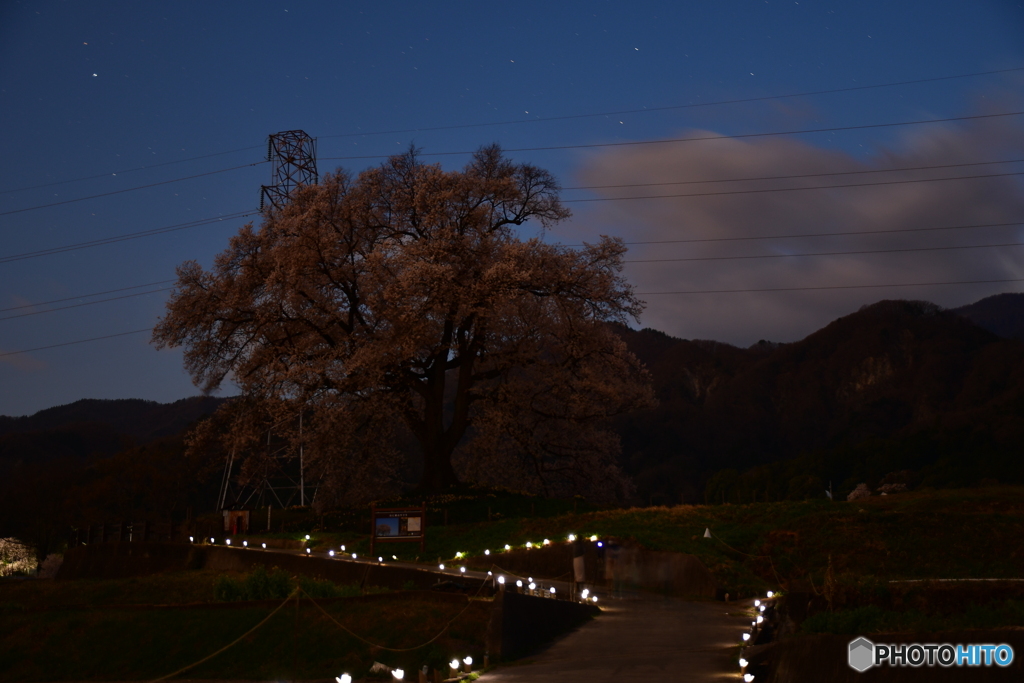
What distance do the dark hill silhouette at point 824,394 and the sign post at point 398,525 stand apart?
46.4 metres

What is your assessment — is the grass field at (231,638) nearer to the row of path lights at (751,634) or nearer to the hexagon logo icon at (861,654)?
the row of path lights at (751,634)

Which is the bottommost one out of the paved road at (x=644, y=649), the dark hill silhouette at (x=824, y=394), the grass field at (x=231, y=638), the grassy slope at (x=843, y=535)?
the grass field at (x=231, y=638)

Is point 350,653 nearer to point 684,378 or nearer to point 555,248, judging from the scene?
point 555,248

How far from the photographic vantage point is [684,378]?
103812 millimetres

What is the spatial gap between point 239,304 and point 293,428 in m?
5.43

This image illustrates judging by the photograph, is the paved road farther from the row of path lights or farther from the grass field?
the grass field

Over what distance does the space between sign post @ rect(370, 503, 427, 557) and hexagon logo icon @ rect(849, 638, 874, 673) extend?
1850 centimetres

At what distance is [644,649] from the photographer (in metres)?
12.4

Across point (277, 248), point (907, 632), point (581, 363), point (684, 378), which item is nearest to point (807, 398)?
point (684, 378)

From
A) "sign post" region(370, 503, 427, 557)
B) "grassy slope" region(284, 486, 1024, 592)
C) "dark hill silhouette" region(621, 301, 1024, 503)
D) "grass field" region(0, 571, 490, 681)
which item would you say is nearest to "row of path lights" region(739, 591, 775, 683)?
"grassy slope" region(284, 486, 1024, 592)

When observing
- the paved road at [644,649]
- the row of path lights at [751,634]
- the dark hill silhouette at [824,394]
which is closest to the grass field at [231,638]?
the paved road at [644,649]

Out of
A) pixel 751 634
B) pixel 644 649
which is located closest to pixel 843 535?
pixel 751 634

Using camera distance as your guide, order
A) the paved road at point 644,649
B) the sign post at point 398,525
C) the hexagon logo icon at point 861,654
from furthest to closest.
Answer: the sign post at point 398,525
the paved road at point 644,649
the hexagon logo icon at point 861,654

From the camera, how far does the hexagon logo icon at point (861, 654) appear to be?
293 inches
